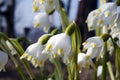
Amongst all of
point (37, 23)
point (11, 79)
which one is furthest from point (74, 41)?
point (11, 79)

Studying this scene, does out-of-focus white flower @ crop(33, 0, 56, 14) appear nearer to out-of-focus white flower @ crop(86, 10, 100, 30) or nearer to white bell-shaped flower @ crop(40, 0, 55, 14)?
white bell-shaped flower @ crop(40, 0, 55, 14)

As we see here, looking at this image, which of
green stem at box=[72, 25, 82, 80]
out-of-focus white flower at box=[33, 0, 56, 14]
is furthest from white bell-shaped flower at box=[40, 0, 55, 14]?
green stem at box=[72, 25, 82, 80]

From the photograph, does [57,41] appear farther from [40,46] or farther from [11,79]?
[11,79]

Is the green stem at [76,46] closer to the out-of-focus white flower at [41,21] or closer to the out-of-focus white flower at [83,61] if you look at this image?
the out-of-focus white flower at [83,61]

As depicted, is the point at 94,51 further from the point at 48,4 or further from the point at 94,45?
the point at 48,4

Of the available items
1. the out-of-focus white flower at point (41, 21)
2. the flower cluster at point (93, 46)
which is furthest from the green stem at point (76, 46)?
the out-of-focus white flower at point (41, 21)
